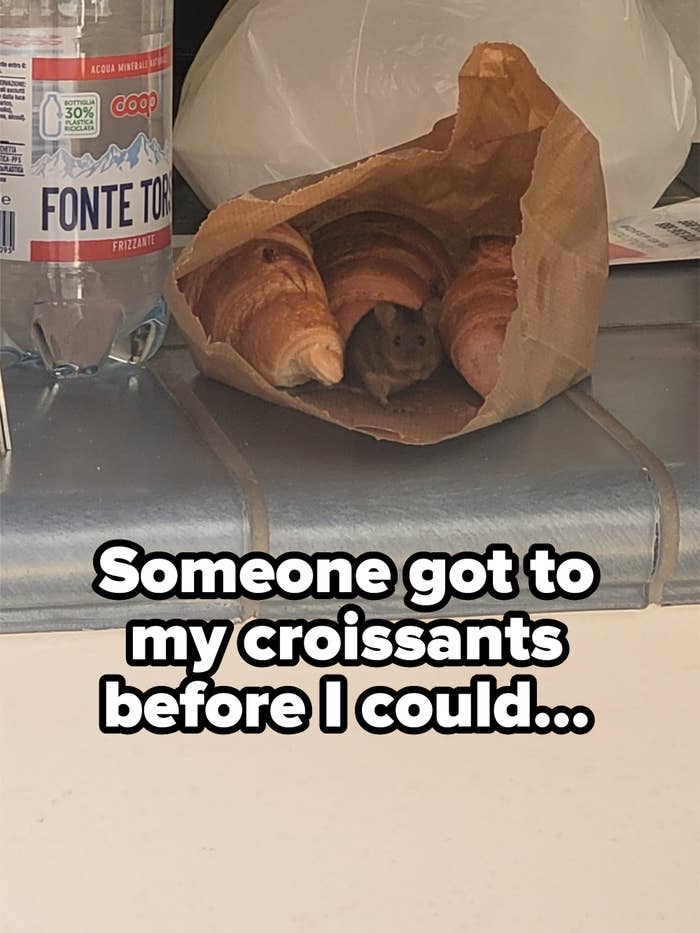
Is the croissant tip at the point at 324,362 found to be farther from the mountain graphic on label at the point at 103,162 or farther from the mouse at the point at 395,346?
the mountain graphic on label at the point at 103,162

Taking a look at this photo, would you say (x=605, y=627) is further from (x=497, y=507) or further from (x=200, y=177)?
(x=200, y=177)

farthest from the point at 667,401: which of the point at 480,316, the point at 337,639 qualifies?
the point at 337,639

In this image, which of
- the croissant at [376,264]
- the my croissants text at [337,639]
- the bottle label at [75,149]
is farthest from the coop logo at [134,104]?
the my croissants text at [337,639]

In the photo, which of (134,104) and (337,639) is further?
(134,104)

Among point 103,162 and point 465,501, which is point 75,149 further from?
point 465,501

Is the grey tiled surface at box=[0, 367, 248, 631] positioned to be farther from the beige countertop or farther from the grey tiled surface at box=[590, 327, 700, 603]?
the grey tiled surface at box=[590, 327, 700, 603]

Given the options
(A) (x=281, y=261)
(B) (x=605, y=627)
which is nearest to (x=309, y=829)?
(B) (x=605, y=627)

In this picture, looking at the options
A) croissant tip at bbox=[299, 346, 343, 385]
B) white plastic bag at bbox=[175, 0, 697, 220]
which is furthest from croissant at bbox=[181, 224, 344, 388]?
white plastic bag at bbox=[175, 0, 697, 220]
